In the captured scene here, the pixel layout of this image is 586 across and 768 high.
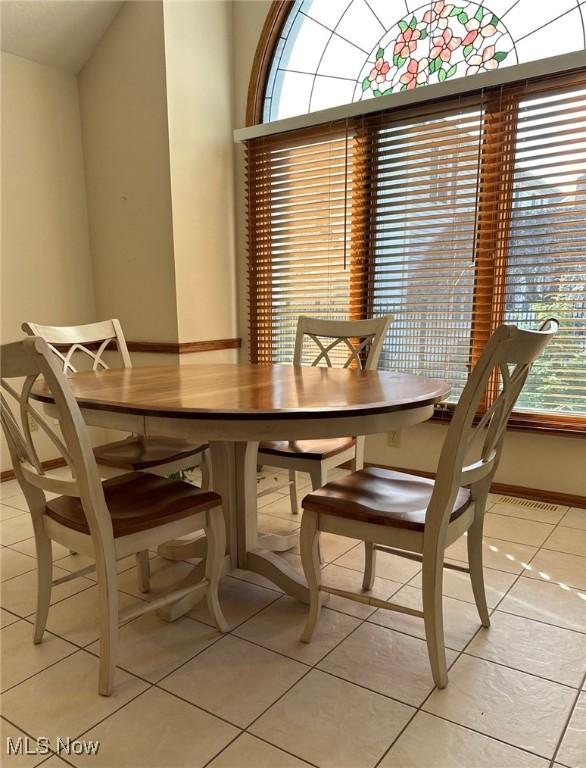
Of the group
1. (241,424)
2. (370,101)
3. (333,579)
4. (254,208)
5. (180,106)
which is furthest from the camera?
(254,208)

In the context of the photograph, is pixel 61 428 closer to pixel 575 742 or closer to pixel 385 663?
pixel 385 663

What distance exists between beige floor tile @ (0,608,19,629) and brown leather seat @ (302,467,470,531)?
42.6 inches

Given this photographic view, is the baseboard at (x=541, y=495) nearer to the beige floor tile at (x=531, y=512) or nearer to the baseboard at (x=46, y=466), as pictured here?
the beige floor tile at (x=531, y=512)

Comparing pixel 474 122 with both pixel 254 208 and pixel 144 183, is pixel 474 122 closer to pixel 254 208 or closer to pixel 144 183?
pixel 254 208

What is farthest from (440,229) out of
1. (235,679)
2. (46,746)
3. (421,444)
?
(46,746)

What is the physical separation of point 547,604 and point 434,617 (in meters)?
0.70

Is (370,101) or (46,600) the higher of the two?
(370,101)

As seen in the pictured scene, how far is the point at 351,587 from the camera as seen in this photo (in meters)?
2.01

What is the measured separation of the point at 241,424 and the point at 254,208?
2553 mm

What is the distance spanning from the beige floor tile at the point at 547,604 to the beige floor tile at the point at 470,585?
0.10 ft

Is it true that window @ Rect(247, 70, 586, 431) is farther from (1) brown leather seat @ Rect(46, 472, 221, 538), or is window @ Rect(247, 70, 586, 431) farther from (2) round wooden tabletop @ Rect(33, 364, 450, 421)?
(1) brown leather seat @ Rect(46, 472, 221, 538)

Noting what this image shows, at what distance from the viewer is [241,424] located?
136cm

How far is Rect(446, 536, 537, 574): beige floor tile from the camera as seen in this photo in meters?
2.17

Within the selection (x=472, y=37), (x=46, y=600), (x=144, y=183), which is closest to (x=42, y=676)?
(x=46, y=600)
